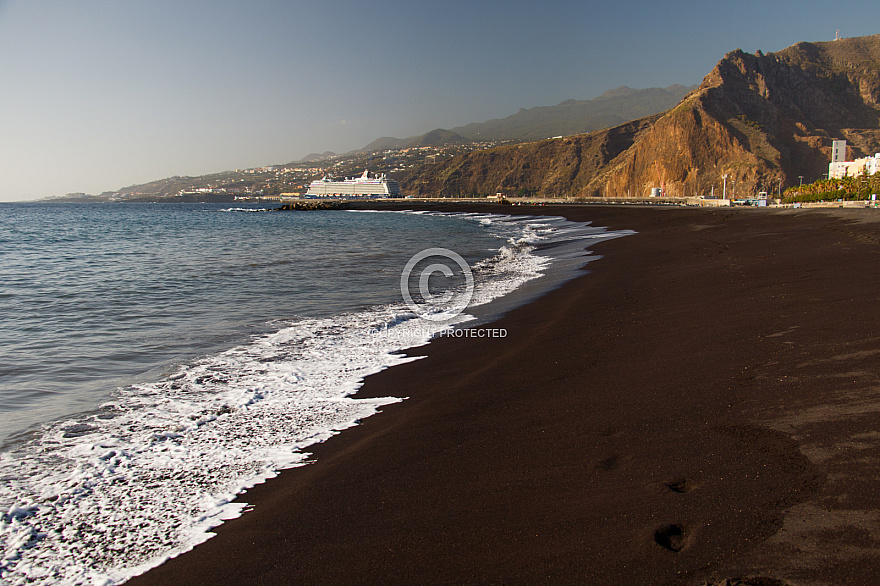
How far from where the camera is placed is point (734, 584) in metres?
2.01

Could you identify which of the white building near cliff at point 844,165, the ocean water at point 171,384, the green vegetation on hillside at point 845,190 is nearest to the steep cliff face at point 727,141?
the white building near cliff at point 844,165

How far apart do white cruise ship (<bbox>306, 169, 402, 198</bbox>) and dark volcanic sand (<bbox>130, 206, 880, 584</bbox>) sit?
132091 millimetres

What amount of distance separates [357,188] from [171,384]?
448 ft

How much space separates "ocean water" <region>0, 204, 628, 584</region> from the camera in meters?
2.97

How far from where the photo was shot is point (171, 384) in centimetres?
561

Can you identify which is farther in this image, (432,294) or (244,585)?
(432,294)

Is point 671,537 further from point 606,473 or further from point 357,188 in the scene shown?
point 357,188

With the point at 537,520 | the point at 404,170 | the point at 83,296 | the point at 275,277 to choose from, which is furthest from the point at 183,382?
the point at 404,170

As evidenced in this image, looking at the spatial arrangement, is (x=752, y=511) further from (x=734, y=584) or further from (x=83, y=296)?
(x=83, y=296)

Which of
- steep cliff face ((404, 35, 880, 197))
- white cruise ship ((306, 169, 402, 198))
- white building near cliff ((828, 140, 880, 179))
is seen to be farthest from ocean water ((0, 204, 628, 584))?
white cruise ship ((306, 169, 402, 198))

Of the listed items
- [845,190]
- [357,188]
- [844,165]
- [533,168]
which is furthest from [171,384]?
[533,168]

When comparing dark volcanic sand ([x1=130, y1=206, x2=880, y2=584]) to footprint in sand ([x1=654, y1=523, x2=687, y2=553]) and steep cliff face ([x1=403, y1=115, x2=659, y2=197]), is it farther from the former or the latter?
steep cliff face ([x1=403, y1=115, x2=659, y2=197])

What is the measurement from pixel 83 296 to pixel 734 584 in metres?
13.4

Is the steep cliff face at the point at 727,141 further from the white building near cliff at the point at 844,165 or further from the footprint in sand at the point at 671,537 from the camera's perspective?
the footprint in sand at the point at 671,537
